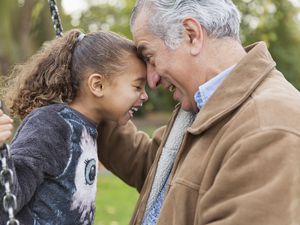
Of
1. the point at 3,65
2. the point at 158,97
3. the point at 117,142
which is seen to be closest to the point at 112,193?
the point at 3,65

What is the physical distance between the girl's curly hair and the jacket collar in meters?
0.67

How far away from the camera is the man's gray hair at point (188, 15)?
9.21 ft

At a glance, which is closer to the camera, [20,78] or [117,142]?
[20,78]

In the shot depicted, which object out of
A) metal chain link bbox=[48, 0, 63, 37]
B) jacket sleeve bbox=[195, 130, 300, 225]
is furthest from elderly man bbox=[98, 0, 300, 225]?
metal chain link bbox=[48, 0, 63, 37]

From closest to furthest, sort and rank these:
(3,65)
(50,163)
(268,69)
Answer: (268,69), (50,163), (3,65)

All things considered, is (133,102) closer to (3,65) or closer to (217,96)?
(217,96)

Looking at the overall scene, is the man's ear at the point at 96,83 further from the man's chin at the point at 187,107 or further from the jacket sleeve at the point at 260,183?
the jacket sleeve at the point at 260,183

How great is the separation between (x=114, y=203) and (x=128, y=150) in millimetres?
6317

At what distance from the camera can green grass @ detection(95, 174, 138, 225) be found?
859 centimetres

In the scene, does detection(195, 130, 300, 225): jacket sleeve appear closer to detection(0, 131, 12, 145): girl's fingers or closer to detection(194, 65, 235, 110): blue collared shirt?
detection(194, 65, 235, 110): blue collared shirt

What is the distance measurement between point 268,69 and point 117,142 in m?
1.23

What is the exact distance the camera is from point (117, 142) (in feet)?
12.1

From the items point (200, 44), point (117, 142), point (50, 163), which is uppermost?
point (200, 44)

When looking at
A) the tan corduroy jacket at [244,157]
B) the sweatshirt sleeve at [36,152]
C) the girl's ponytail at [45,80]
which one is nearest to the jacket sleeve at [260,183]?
the tan corduroy jacket at [244,157]
